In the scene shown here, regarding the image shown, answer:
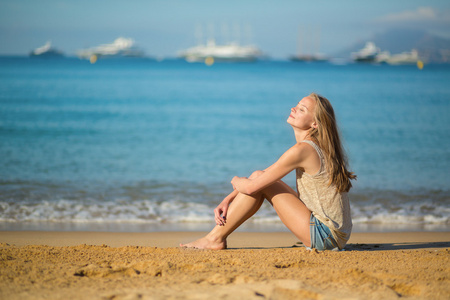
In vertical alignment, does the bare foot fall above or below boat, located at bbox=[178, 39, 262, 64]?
below

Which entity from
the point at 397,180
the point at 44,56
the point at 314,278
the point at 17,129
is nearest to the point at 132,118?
the point at 17,129

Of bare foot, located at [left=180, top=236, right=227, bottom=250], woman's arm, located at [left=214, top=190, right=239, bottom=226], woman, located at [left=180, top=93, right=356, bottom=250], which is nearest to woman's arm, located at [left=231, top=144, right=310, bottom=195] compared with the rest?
woman, located at [left=180, top=93, right=356, bottom=250]

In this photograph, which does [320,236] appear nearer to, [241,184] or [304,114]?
[241,184]

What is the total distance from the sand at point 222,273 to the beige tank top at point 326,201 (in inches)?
8.9

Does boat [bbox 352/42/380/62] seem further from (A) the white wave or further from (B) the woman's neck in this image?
(B) the woman's neck

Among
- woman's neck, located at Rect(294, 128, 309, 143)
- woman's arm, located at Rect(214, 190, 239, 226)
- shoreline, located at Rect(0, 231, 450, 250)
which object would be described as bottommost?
shoreline, located at Rect(0, 231, 450, 250)

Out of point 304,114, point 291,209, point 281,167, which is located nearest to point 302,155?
point 281,167

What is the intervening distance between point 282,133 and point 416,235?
29.6 ft

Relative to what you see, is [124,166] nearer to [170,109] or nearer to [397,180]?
[397,180]

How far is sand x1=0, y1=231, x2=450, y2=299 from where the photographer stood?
2.49m

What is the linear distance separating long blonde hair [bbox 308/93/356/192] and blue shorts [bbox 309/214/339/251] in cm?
31

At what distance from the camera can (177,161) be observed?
31.8ft

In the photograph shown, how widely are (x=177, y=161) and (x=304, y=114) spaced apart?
252 inches

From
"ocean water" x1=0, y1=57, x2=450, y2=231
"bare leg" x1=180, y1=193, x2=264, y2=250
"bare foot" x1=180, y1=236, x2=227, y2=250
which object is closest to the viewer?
"bare leg" x1=180, y1=193, x2=264, y2=250
